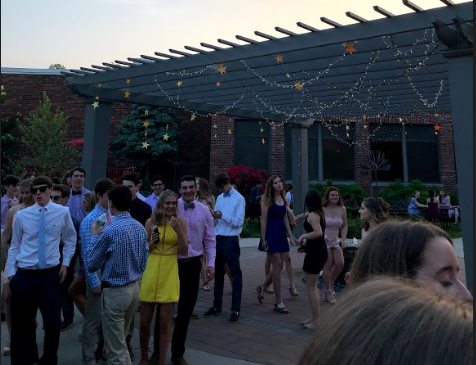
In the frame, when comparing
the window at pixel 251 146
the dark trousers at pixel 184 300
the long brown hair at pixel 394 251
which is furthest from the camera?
the window at pixel 251 146

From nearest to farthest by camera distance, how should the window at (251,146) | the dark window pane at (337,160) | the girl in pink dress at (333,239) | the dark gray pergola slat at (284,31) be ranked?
1. the dark gray pergola slat at (284,31)
2. the girl in pink dress at (333,239)
3. the window at (251,146)
4. the dark window pane at (337,160)

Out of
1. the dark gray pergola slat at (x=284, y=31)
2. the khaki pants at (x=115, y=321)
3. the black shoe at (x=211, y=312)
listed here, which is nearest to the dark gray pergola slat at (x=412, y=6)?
the dark gray pergola slat at (x=284, y=31)

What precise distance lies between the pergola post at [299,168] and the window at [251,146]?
7142mm

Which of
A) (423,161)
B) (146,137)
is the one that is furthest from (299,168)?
(423,161)

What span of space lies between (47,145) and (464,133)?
17.3m

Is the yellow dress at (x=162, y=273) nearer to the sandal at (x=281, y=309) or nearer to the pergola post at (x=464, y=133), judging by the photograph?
the sandal at (x=281, y=309)

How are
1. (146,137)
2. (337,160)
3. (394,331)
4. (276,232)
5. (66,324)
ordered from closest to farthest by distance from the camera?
(394,331) → (66,324) → (276,232) → (146,137) → (337,160)

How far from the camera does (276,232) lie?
19.2ft

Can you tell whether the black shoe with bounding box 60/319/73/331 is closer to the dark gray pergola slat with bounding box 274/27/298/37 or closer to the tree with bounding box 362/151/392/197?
the dark gray pergola slat with bounding box 274/27/298/37

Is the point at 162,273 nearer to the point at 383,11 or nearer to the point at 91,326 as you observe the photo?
the point at 91,326

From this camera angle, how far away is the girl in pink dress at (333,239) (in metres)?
6.13

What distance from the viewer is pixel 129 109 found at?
19875mm

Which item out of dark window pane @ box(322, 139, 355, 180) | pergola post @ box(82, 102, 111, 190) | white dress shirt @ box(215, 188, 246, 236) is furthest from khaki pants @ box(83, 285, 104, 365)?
dark window pane @ box(322, 139, 355, 180)

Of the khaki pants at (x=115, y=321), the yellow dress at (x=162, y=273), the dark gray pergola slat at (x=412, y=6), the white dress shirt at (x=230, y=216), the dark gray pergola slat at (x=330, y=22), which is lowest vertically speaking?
the khaki pants at (x=115, y=321)
